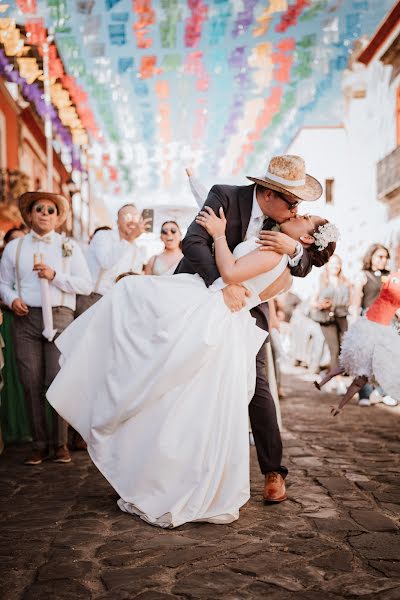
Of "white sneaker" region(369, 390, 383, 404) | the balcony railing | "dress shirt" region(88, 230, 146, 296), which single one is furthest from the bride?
the balcony railing

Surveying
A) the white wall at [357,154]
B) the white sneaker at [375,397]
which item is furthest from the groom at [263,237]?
the white wall at [357,154]

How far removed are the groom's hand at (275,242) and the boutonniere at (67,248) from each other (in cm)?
237

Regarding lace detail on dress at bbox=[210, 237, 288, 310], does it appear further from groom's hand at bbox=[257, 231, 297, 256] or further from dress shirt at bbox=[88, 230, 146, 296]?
dress shirt at bbox=[88, 230, 146, 296]

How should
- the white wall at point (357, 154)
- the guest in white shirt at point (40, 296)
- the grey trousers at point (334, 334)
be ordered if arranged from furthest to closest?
the white wall at point (357, 154), the grey trousers at point (334, 334), the guest in white shirt at point (40, 296)

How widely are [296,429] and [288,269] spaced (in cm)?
327

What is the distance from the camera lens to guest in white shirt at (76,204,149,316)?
6457 mm

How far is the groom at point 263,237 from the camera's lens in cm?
379

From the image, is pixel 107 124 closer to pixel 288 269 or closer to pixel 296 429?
pixel 296 429

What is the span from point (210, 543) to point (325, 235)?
180 cm

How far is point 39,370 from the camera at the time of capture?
18.2 ft

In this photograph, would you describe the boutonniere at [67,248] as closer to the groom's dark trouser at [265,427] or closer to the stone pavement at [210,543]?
the stone pavement at [210,543]

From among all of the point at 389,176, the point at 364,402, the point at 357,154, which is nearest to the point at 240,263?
the point at 364,402

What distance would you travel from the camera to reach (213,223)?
152 inches

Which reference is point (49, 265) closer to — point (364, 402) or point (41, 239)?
point (41, 239)
